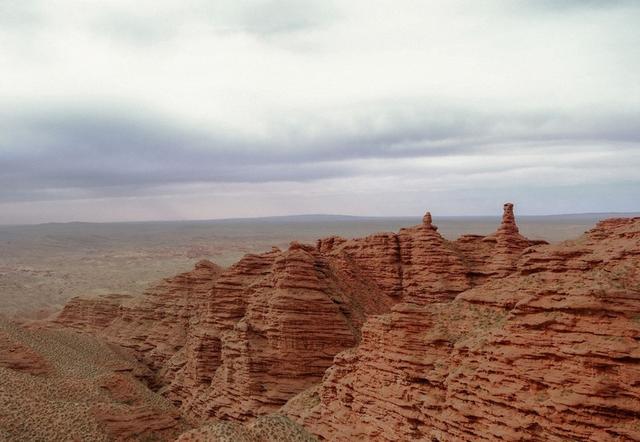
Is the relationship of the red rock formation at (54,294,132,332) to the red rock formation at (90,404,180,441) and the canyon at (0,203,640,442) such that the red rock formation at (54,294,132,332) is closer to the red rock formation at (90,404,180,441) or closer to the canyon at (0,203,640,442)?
the canyon at (0,203,640,442)

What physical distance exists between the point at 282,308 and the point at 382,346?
15.1 m

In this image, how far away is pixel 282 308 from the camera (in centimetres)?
4744

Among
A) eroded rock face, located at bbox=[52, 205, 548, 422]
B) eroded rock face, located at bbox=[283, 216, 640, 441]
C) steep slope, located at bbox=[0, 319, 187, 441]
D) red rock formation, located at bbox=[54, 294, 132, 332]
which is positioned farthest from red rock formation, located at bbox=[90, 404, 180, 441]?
red rock formation, located at bbox=[54, 294, 132, 332]

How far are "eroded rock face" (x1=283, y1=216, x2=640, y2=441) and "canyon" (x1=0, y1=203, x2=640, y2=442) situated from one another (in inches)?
2.9

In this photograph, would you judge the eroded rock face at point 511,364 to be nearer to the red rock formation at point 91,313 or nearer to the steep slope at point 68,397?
the steep slope at point 68,397

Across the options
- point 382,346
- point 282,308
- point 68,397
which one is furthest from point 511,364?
point 68,397

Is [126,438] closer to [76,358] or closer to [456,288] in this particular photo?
[76,358]

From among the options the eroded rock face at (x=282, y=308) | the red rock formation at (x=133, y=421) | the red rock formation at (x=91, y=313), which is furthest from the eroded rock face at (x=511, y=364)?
the red rock formation at (x=91, y=313)

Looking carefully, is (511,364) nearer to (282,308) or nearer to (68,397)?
(282,308)

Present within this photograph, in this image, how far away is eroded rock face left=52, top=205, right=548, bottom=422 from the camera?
47062 millimetres

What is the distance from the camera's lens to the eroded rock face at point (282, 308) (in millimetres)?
47062

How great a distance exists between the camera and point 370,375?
34219 millimetres

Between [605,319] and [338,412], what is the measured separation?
55.2 ft

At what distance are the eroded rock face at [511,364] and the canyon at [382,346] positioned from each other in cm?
7
